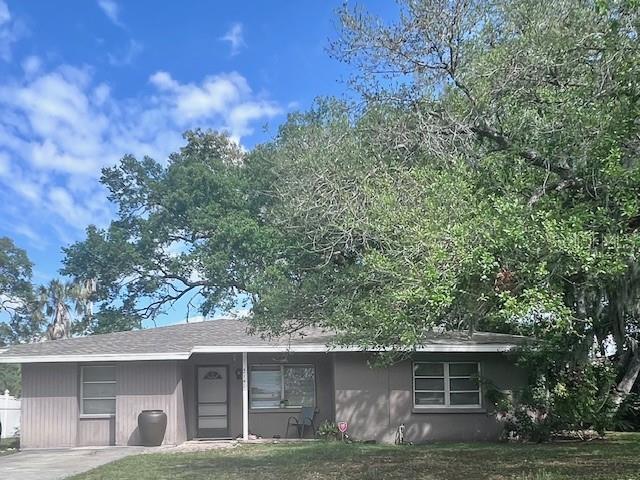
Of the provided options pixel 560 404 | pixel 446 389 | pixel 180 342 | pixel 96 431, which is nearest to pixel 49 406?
pixel 96 431

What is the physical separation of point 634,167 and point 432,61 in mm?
3184

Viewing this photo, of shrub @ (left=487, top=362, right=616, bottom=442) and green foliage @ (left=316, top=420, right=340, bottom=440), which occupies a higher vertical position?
shrub @ (left=487, top=362, right=616, bottom=442)

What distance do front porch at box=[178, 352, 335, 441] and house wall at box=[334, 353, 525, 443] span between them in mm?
1228

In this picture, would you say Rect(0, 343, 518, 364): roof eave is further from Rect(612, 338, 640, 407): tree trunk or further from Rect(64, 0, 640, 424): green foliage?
Rect(64, 0, 640, 424): green foliage

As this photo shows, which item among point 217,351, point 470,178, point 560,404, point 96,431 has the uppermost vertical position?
point 470,178

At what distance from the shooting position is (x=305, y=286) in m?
12.5

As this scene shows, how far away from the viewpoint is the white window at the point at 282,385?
20062 mm

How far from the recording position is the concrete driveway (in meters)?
12.9

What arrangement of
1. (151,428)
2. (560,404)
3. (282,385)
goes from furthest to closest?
(282,385)
(151,428)
(560,404)

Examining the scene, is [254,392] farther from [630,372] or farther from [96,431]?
[630,372]

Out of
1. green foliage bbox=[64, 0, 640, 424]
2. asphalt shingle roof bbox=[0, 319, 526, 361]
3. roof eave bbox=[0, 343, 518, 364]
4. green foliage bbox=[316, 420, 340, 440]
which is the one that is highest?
green foliage bbox=[64, 0, 640, 424]

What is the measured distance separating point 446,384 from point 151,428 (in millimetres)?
7750

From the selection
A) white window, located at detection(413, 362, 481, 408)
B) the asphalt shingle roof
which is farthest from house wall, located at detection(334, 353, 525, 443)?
the asphalt shingle roof

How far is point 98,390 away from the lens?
19.2 metres
